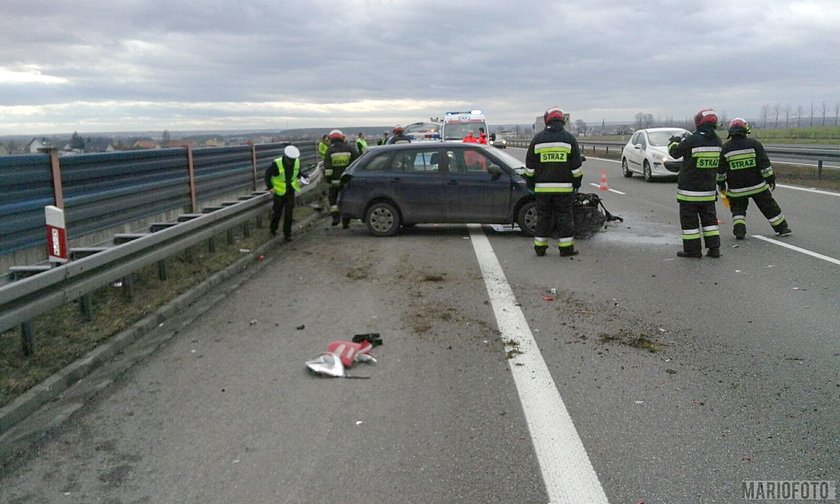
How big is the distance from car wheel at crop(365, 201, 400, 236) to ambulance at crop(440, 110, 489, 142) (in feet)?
49.5

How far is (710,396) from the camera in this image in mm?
4918

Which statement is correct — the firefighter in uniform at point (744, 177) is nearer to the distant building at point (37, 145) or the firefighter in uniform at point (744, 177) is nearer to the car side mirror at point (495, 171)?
the car side mirror at point (495, 171)

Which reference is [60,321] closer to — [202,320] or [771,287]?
[202,320]

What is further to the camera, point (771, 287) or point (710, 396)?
point (771, 287)

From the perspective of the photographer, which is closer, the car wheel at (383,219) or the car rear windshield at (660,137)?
the car wheel at (383,219)

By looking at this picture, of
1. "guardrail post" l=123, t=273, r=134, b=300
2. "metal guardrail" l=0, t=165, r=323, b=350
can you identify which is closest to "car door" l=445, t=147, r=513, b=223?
"metal guardrail" l=0, t=165, r=323, b=350

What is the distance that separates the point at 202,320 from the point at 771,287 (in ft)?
20.6

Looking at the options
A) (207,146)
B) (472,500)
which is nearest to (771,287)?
(472,500)

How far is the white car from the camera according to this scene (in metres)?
23.3

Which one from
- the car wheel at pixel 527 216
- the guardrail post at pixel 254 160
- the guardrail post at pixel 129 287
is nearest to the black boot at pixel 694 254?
the car wheel at pixel 527 216

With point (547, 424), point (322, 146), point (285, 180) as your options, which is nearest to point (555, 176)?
point (285, 180)

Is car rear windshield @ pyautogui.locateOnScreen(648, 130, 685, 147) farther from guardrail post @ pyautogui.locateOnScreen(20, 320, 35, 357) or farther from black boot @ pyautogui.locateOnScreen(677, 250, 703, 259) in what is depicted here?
guardrail post @ pyautogui.locateOnScreen(20, 320, 35, 357)

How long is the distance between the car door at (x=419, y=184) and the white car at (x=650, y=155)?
40.3 ft

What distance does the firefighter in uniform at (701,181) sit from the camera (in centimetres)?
1020
